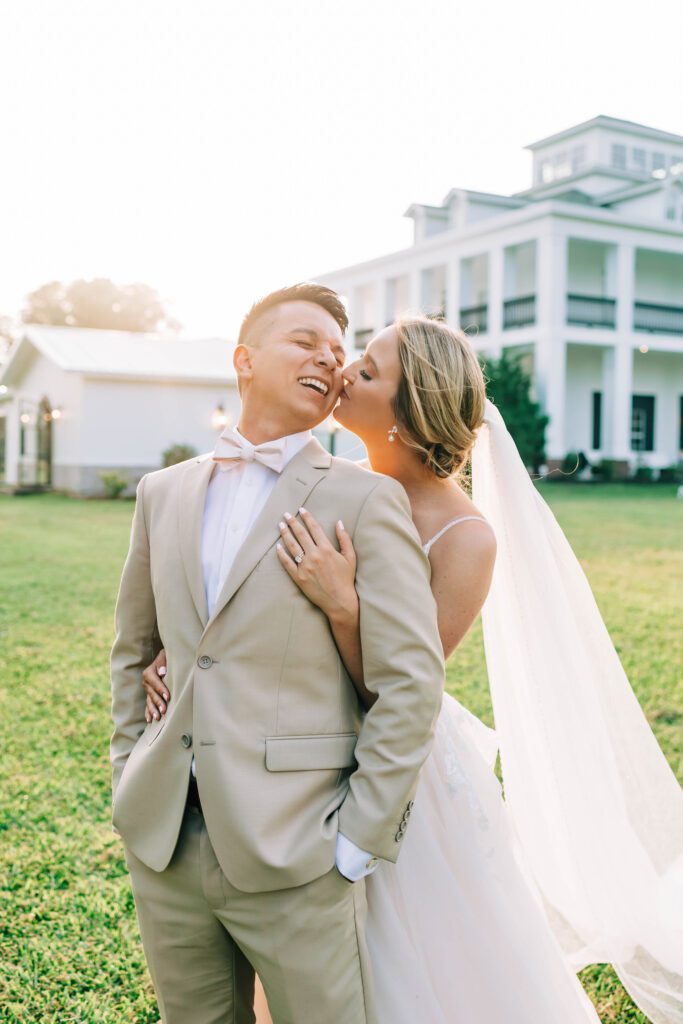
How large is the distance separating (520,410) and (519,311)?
17.5 feet

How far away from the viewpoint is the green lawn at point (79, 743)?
3521mm

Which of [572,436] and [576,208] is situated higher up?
[576,208]

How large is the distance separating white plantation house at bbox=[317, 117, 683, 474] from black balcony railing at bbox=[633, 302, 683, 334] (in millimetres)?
44

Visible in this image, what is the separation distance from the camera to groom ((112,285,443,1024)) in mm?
2121

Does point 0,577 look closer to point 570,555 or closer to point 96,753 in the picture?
point 96,753

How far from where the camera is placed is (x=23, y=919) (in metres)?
3.94

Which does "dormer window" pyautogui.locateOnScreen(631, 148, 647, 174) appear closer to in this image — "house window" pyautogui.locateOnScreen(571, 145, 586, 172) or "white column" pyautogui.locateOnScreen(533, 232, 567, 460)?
"house window" pyautogui.locateOnScreen(571, 145, 586, 172)

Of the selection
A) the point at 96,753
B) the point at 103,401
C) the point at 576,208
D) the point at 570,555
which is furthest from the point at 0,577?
the point at 576,208

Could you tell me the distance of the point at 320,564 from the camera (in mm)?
2150

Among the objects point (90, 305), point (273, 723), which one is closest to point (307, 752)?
point (273, 723)

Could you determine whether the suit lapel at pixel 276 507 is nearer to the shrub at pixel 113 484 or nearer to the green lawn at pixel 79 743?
the green lawn at pixel 79 743

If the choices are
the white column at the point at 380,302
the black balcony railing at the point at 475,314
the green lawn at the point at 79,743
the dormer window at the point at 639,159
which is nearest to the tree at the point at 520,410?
the black balcony railing at the point at 475,314

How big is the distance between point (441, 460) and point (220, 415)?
20.8 metres

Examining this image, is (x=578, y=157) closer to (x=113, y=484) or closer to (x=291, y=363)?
(x=113, y=484)
